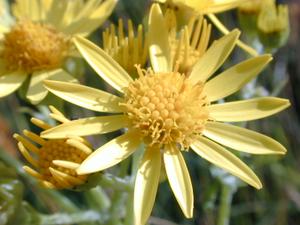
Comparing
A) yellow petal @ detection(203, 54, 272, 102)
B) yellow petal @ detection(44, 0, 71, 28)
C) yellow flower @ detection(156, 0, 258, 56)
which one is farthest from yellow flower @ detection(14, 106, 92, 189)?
yellow petal @ detection(44, 0, 71, 28)

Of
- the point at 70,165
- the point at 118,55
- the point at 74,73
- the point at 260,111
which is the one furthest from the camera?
the point at 74,73

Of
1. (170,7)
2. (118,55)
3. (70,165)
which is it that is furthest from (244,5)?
(70,165)

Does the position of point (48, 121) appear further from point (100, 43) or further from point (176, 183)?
point (100, 43)

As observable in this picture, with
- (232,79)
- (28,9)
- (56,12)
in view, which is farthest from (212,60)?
(28,9)

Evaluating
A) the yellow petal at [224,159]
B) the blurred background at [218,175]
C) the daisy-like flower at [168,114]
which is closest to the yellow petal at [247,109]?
the daisy-like flower at [168,114]

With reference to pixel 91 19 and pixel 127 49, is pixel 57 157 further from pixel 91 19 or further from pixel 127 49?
pixel 91 19

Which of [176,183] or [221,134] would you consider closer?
[176,183]
